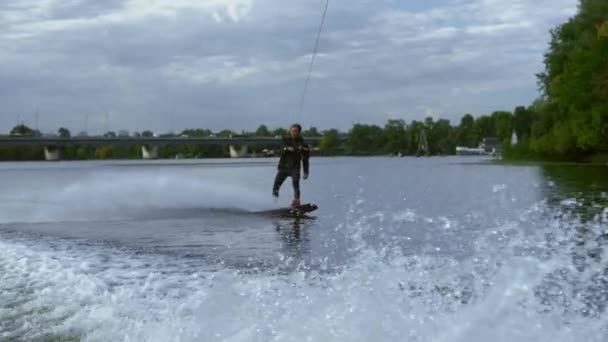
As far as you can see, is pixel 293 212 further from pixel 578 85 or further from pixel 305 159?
pixel 578 85

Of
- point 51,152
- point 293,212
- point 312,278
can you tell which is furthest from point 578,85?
point 51,152

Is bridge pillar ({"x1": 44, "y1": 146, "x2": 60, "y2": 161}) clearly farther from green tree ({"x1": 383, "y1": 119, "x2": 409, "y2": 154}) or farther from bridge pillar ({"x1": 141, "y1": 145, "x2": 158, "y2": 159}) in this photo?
green tree ({"x1": 383, "y1": 119, "x2": 409, "y2": 154})

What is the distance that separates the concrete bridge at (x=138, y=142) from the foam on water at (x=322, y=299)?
90.2m

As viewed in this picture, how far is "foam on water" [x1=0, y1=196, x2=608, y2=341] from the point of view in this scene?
661cm

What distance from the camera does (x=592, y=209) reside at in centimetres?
1947

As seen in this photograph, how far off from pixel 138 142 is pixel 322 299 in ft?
349

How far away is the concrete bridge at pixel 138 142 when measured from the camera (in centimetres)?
10312

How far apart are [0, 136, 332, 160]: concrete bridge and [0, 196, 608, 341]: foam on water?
90.2 metres

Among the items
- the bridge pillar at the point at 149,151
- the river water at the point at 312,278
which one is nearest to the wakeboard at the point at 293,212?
the river water at the point at 312,278

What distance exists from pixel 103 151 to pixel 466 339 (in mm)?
165696

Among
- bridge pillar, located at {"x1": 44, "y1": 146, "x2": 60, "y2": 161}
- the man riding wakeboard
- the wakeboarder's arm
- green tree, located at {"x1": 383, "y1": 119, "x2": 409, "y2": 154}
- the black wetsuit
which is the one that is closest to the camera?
the wakeboarder's arm

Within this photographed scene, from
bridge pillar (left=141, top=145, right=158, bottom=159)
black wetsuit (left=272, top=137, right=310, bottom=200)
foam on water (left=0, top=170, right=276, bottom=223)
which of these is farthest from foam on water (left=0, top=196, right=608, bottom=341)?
bridge pillar (left=141, top=145, right=158, bottom=159)

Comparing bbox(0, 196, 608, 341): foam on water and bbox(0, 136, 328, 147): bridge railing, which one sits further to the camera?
bbox(0, 136, 328, 147): bridge railing

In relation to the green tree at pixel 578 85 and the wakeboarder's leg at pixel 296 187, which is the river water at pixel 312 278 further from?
the green tree at pixel 578 85
